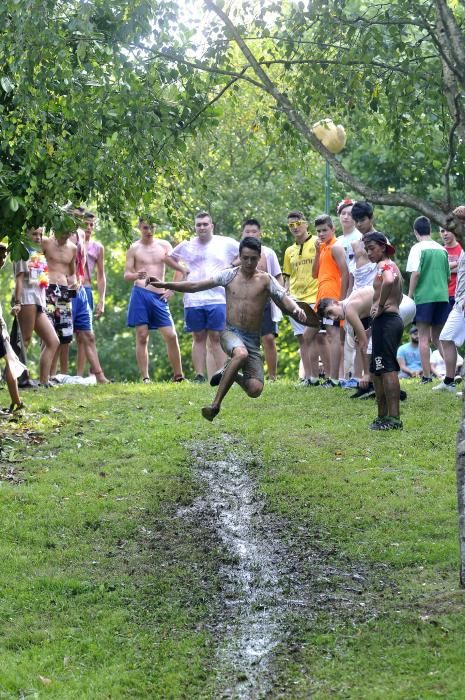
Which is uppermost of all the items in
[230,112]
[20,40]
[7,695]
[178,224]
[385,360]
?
[230,112]

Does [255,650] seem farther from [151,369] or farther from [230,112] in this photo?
[151,369]

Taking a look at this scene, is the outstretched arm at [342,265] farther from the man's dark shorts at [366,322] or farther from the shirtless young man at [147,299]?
the shirtless young man at [147,299]

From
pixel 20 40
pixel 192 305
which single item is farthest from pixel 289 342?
pixel 20 40

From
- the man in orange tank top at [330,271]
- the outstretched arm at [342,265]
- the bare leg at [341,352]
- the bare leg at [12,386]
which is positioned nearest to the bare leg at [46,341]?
the bare leg at [12,386]

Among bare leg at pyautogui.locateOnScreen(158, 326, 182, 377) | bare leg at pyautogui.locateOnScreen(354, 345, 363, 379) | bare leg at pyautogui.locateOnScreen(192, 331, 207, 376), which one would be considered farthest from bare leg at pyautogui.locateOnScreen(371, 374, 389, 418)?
bare leg at pyautogui.locateOnScreen(158, 326, 182, 377)

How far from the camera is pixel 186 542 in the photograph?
9516mm

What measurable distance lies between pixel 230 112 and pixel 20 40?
21397mm

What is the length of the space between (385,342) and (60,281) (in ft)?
19.4

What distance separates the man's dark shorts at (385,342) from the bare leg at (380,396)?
0.11 meters

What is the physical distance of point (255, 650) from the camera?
7.39 metres

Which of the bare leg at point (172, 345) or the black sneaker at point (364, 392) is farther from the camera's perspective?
the bare leg at point (172, 345)

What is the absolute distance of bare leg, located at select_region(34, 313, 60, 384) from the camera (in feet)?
52.1

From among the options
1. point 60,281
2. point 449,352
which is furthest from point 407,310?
point 60,281

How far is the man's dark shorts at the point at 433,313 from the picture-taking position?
15.3m
